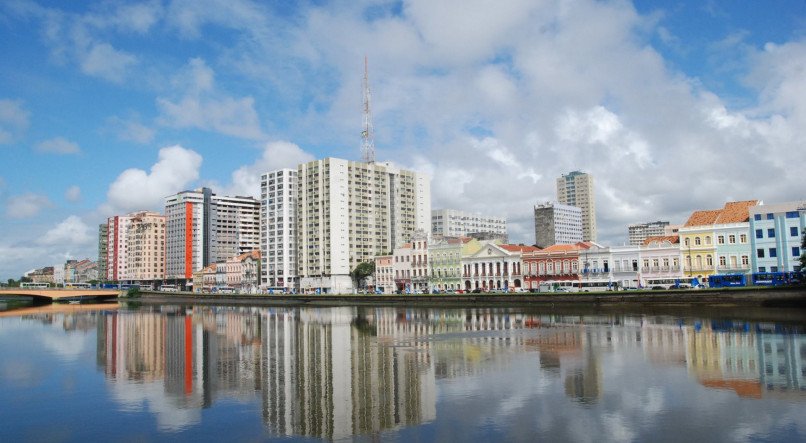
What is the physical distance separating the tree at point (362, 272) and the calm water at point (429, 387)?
8989cm

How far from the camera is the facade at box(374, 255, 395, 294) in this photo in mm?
126062

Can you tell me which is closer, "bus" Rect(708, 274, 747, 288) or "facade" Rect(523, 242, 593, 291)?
"bus" Rect(708, 274, 747, 288)

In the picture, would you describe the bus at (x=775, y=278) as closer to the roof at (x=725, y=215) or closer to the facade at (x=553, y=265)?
the roof at (x=725, y=215)

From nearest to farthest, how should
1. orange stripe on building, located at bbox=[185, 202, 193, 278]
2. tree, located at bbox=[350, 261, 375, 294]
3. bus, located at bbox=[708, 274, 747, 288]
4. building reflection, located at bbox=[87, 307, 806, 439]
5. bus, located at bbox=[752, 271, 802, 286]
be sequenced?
building reflection, located at bbox=[87, 307, 806, 439]
bus, located at bbox=[752, 271, 802, 286]
bus, located at bbox=[708, 274, 747, 288]
tree, located at bbox=[350, 261, 375, 294]
orange stripe on building, located at bbox=[185, 202, 193, 278]

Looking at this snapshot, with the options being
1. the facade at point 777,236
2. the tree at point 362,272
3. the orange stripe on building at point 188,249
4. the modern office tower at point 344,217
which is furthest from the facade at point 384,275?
the orange stripe on building at point 188,249

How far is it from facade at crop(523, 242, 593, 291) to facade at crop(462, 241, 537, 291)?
73.0 inches

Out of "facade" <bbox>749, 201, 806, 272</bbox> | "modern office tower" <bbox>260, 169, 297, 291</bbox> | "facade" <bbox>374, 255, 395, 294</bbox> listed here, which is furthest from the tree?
"facade" <bbox>749, 201, 806, 272</bbox>

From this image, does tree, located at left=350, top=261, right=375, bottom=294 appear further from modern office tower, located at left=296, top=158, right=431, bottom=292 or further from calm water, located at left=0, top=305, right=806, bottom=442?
calm water, located at left=0, top=305, right=806, bottom=442

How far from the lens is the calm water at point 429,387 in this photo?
19969mm

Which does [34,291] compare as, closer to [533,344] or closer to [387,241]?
[387,241]

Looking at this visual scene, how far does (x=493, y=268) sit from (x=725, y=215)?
37744 mm

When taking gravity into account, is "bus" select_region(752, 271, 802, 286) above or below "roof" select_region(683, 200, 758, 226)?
below

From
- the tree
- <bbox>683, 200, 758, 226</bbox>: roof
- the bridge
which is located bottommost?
the bridge

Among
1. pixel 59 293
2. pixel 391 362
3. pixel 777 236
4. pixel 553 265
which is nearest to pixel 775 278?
pixel 777 236
